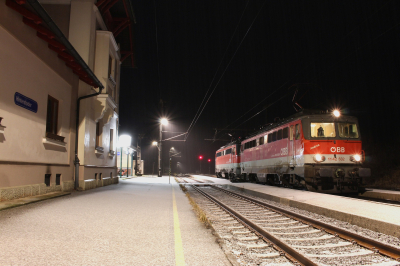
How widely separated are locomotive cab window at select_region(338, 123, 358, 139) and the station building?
10648mm

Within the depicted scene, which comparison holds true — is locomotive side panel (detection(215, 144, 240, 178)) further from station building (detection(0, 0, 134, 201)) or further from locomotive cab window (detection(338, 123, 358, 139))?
locomotive cab window (detection(338, 123, 358, 139))

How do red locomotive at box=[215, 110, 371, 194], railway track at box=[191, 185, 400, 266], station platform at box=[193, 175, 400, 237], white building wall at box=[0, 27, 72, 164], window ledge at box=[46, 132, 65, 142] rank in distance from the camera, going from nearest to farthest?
railway track at box=[191, 185, 400, 266], station platform at box=[193, 175, 400, 237], white building wall at box=[0, 27, 72, 164], window ledge at box=[46, 132, 65, 142], red locomotive at box=[215, 110, 371, 194]

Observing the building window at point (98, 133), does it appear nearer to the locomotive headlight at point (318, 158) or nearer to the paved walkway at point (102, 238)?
the paved walkway at point (102, 238)

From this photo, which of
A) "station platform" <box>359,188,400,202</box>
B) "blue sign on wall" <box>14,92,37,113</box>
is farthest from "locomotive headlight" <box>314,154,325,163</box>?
"blue sign on wall" <box>14,92,37,113</box>

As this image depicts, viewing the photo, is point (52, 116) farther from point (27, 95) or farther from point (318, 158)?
point (318, 158)

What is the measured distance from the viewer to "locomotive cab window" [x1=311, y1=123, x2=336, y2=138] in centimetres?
1272

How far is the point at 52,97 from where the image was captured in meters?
10.1

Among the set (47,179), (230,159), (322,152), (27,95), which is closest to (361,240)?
(322,152)

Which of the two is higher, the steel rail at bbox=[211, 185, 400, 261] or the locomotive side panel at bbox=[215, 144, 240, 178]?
the locomotive side panel at bbox=[215, 144, 240, 178]

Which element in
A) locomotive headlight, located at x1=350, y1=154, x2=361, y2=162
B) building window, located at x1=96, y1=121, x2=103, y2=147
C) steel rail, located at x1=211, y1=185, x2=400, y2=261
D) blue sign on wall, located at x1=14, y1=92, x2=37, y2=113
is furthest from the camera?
building window, located at x1=96, y1=121, x2=103, y2=147

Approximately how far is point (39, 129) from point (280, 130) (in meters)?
10.8

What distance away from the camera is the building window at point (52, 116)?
33.5ft

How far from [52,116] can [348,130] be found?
11.9 metres

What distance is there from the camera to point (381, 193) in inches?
479
